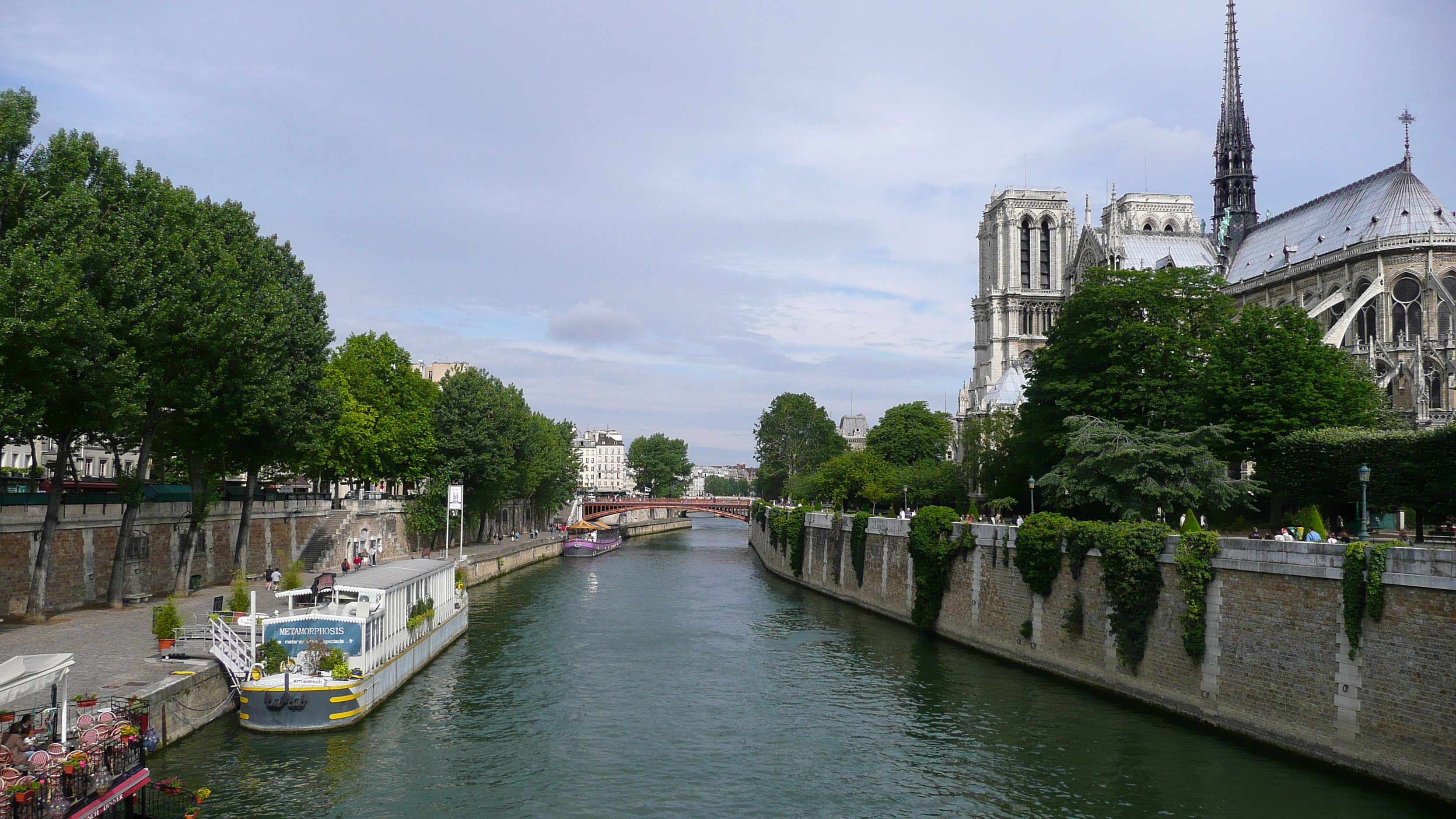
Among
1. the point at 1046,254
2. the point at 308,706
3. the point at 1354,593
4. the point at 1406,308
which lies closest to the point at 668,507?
the point at 1046,254

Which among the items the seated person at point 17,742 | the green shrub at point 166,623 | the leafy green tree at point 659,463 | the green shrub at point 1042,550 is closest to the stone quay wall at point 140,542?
the green shrub at point 166,623

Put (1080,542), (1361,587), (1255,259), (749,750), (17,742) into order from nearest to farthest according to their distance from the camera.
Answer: (17,742)
(1361,587)
(749,750)
(1080,542)
(1255,259)

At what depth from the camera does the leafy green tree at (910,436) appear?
94312 millimetres

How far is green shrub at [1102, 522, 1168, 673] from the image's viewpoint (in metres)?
27.8

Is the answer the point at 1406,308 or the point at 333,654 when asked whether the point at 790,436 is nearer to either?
the point at 1406,308

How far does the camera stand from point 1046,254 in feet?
404

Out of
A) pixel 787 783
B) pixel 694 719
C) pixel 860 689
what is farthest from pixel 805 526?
pixel 787 783

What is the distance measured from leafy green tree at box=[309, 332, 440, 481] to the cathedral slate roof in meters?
64.3

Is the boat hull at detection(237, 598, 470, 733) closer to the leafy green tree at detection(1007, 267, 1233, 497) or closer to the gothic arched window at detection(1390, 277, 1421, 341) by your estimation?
the leafy green tree at detection(1007, 267, 1233, 497)

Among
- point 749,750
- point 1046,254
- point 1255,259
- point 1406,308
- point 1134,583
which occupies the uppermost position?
point 1046,254

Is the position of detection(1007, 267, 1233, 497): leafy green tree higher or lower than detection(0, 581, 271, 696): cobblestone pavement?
higher

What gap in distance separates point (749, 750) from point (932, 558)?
61.1 ft

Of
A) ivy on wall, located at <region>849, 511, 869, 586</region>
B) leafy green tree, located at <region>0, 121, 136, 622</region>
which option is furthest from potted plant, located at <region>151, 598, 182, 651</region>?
ivy on wall, located at <region>849, 511, 869, 586</region>

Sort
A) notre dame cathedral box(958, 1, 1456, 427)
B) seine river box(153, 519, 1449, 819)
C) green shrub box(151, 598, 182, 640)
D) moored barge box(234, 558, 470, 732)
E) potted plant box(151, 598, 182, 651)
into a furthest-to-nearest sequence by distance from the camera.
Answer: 1. notre dame cathedral box(958, 1, 1456, 427)
2. green shrub box(151, 598, 182, 640)
3. potted plant box(151, 598, 182, 651)
4. moored barge box(234, 558, 470, 732)
5. seine river box(153, 519, 1449, 819)
